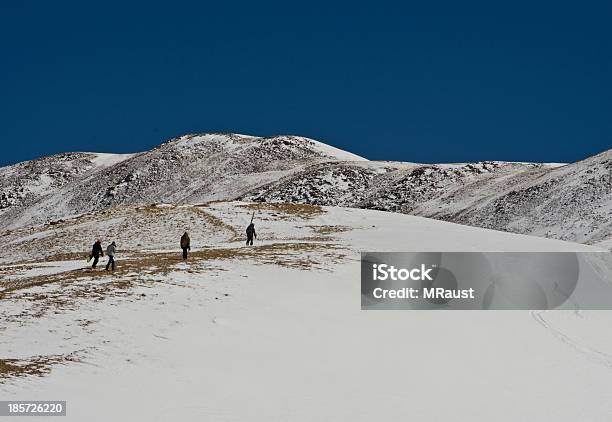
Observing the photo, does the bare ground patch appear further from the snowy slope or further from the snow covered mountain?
the snow covered mountain

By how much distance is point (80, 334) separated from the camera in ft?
72.5

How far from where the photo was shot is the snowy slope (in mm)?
17984

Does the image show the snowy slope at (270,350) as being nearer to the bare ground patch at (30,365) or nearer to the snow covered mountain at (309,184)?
the bare ground patch at (30,365)

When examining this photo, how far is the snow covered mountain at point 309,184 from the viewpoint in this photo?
3905 inches

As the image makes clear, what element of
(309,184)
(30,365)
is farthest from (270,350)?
(309,184)

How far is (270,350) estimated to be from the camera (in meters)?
22.8

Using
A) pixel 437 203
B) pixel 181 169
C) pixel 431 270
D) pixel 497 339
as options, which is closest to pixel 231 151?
pixel 181 169

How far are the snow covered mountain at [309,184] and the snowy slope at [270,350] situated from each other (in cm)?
5212

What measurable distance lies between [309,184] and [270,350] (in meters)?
111

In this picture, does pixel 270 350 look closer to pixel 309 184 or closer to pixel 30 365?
pixel 30 365

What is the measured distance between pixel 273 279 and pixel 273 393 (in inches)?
603

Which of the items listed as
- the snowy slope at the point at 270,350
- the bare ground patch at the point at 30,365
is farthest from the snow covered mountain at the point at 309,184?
the bare ground patch at the point at 30,365

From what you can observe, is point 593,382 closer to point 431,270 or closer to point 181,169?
point 431,270

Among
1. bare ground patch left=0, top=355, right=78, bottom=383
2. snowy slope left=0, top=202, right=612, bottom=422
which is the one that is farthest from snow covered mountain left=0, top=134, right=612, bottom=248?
bare ground patch left=0, top=355, right=78, bottom=383
